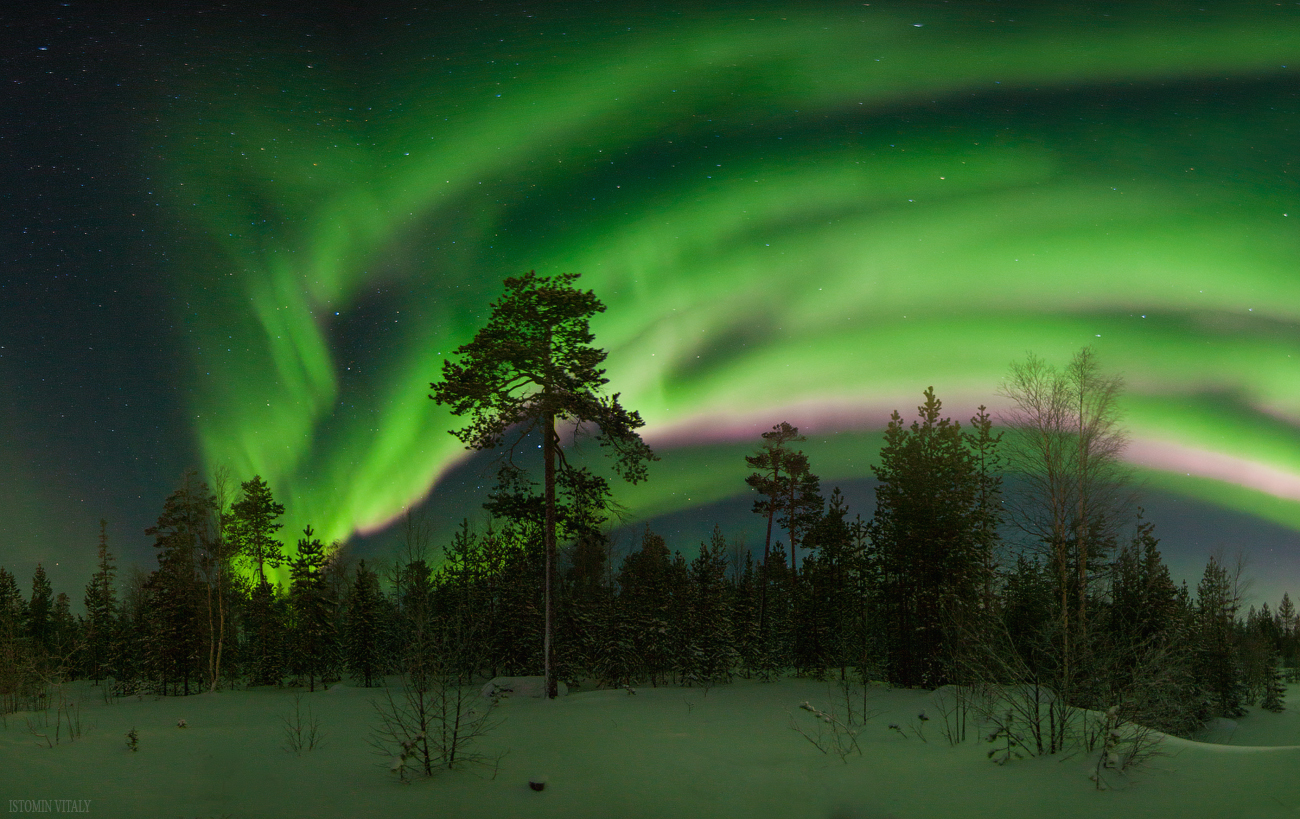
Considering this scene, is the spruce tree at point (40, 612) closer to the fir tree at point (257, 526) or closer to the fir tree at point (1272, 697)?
the fir tree at point (257, 526)

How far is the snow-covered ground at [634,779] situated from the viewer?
445 inches

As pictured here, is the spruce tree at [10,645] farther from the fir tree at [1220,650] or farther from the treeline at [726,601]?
the fir tree at [1220,650]

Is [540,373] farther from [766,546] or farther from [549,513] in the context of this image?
[766,546]

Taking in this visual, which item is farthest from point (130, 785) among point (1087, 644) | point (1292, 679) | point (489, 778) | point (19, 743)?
point (1292, 679)

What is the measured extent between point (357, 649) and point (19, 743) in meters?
29.1

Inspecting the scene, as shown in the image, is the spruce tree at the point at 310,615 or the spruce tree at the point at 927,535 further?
the spruce tree at the point at 310,615

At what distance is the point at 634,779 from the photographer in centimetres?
1433

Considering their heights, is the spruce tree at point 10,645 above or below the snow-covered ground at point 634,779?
below

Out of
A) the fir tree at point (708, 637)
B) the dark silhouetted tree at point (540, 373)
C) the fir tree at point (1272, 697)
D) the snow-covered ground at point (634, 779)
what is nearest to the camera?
the snow-covered ground at point (634, 779)

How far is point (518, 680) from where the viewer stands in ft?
92.8

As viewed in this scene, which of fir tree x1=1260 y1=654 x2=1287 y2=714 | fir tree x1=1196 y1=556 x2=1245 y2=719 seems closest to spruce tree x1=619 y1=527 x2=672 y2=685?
fir tree x1=1196 y1=556 x2=1245 y2=719

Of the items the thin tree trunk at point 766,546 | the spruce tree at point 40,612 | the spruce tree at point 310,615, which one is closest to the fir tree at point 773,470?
the thin tree trunk at point 766,546

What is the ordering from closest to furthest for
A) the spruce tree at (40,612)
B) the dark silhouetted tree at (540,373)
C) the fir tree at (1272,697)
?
Answer: the dark silhouetted tree at (540,373) → the fir tree at (1272,697) → the spruce tree at (40,612)

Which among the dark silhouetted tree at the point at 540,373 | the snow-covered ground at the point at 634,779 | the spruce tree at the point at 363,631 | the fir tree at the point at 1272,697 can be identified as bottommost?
the fir tree at the point at 1272,697
